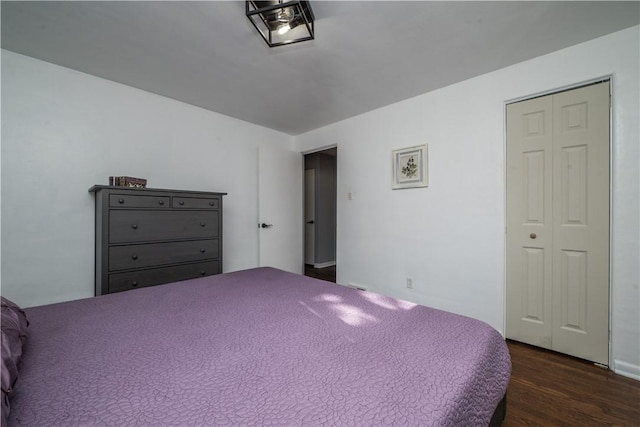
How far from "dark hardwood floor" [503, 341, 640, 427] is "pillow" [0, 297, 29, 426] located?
1.99 m

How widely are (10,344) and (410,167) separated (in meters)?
3.06

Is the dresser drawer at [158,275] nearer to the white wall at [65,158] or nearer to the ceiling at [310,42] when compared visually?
the white wall at [65,158]

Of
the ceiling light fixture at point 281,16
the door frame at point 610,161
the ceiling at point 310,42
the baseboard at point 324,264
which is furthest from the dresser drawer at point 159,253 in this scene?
the baseboard at point 324,264

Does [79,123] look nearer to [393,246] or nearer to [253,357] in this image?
[253,357]

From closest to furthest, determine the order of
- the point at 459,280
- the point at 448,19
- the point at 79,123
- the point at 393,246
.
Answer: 1. the point at 448,19
2. the point at 79,123
3. the point at 459,280
4. the point at 393,246

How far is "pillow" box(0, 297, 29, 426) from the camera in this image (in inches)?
22.1

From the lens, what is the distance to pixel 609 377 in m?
1.77

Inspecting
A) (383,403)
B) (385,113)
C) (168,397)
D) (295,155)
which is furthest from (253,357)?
(295,155)

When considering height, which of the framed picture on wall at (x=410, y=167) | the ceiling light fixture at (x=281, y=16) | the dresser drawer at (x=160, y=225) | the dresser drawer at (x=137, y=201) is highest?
the ceiling light fixture at (x=281, y=16)

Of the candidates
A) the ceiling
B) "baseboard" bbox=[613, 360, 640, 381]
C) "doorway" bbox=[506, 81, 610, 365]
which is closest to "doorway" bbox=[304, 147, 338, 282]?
the ceiling

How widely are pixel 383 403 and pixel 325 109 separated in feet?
10.4

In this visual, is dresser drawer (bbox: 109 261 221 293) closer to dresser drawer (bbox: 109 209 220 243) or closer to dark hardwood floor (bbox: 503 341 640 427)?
dresser drawer (bbox: 109 209 220 243)

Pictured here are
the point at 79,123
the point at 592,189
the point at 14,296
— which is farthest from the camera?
the point at 79,123

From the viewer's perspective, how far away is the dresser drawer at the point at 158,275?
214cm
